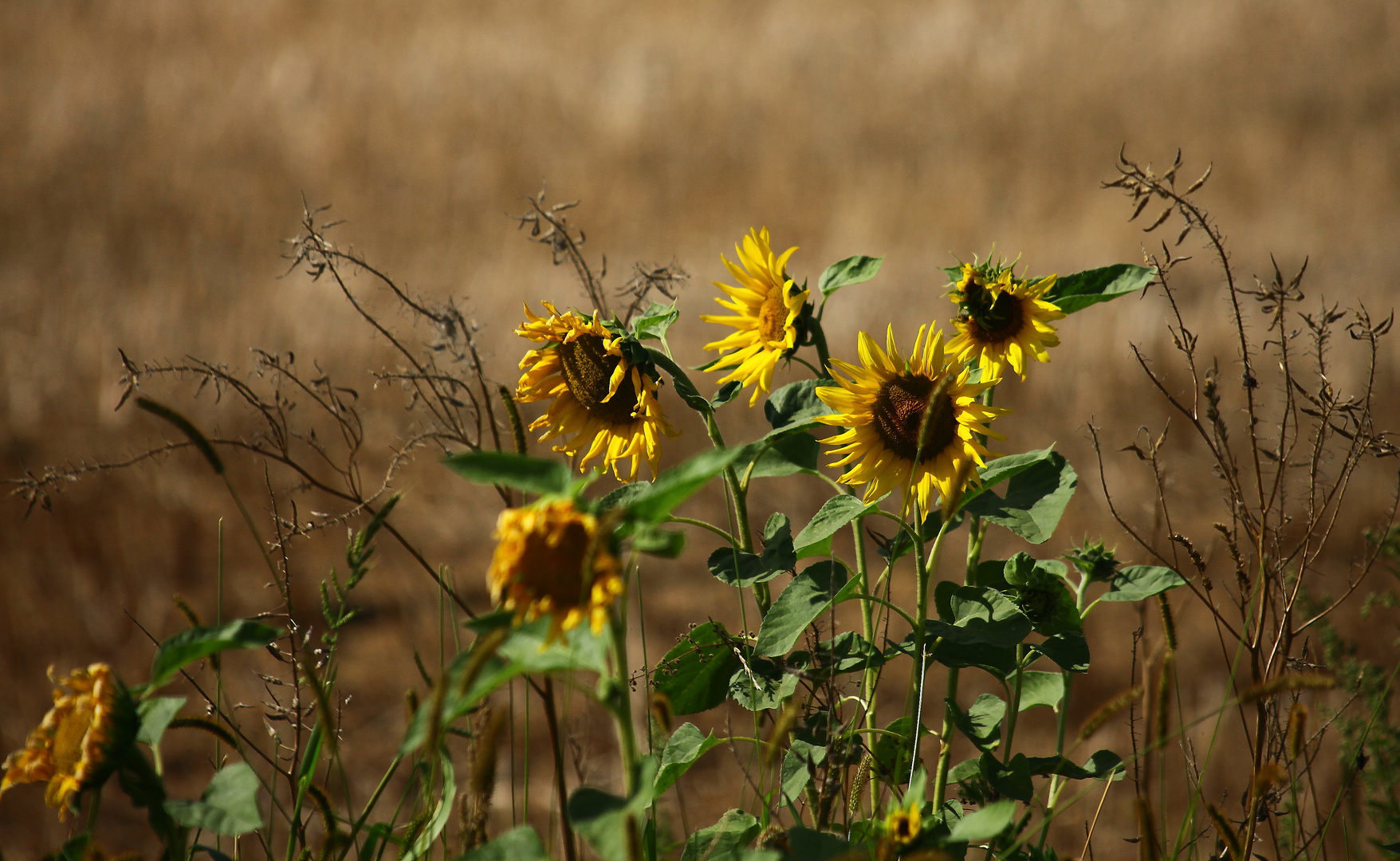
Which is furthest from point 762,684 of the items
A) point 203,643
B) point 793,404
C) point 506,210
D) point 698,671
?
point 506,210

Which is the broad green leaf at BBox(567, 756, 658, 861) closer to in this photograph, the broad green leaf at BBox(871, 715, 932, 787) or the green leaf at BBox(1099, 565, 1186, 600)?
the broad green leaf at BBox(871, 715, 932, 787)

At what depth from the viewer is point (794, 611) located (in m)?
0.38

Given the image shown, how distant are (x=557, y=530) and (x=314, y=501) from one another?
139 centimetres

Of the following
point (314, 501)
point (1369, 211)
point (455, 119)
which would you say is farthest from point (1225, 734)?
point (455, 119)

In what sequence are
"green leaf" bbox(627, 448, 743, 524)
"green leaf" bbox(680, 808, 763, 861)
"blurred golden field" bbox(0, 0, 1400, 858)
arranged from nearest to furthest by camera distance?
1. "green leaf" bbox(627, 448, 743, 524)
2. "green leaf" bbox(680, 808, 763, 861)
3. "blurred golden field" bbox(0, 0, 1400, 858)

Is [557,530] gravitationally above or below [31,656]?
below

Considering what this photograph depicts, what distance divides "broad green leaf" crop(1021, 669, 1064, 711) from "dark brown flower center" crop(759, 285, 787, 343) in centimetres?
21

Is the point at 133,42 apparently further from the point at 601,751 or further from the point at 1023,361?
the point at 1023,361

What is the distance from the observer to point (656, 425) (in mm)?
452

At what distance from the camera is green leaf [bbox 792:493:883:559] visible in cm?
38

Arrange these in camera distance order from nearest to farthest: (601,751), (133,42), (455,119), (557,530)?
(557,530) → (601,751) → (455,119) → (133,42)

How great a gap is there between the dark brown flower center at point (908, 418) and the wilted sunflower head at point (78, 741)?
12.4 inches

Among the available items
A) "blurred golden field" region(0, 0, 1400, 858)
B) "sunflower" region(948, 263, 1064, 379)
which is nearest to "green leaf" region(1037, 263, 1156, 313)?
"sunflower" region(948, 263, 1064, 379)

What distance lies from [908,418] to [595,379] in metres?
0.16
